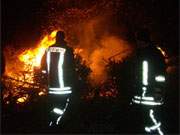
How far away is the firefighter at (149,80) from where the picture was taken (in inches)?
348

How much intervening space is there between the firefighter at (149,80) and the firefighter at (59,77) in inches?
61.9

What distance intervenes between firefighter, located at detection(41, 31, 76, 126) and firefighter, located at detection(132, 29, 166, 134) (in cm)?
157

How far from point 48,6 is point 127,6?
2.74m

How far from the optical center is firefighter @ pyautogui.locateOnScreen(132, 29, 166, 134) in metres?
8.85

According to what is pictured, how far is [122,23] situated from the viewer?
14.0 m

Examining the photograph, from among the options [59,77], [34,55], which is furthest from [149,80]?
[34,55]

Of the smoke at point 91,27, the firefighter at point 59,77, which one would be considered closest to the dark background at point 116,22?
the smoke at point 91,27

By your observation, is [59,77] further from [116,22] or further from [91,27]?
[91,27]

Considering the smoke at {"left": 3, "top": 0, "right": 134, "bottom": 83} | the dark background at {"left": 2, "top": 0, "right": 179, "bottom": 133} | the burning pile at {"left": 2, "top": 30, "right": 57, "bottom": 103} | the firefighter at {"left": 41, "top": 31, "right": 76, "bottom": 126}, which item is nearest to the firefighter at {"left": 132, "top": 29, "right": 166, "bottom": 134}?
the dark background at {"left": 2, "top": 0, "right": 179, "bottom": 133}

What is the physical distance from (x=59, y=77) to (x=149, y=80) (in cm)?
203

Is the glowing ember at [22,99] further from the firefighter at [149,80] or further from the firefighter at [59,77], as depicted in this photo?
the firefighter at [149,80]

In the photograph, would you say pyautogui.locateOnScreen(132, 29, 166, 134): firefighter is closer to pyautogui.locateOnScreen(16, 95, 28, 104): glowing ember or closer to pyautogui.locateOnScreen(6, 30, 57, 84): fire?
pyautogui.locateOnScreen(16, 95, 28, 104): glowing ember

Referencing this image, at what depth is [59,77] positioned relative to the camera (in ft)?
30.7

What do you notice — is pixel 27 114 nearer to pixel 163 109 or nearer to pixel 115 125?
pixel 115 125
